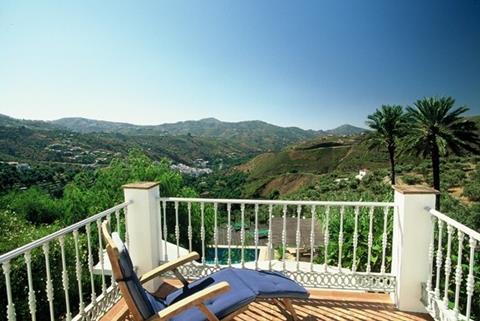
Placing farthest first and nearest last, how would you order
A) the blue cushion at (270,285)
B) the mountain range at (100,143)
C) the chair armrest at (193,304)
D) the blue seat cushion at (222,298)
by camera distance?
the mountain range at (100,143)
the blue cushion at (270,285)
the blue seat cushion at (222,298)
the chair armrest at (193,304)

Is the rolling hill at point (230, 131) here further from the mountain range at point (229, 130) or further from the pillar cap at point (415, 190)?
the pillar cap at point (415, 190)

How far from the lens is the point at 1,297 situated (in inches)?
348

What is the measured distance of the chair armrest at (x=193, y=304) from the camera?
163 centimetres

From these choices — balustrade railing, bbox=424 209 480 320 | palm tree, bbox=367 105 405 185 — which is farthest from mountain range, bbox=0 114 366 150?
balustrade railing, bbox=424 209 480 320

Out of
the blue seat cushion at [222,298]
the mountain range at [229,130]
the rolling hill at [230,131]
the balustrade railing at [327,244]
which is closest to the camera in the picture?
the blue seat cushion at [222,298]

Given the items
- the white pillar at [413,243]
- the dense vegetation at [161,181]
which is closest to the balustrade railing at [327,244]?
the dense vegetation at [161,181]

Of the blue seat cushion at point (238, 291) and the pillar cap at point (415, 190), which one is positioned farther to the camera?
the pillar cap at point (415, 190)

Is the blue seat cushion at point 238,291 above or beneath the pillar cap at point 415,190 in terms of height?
beneath

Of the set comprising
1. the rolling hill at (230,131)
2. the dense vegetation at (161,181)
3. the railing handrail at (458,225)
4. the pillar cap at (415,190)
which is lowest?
the dense vegetation at (161,181)

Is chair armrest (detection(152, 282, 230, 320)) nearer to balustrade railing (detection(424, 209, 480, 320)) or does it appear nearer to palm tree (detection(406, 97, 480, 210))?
balustrade railing (detection(424, 209, 480, 320))

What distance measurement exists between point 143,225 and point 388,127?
69.2ft

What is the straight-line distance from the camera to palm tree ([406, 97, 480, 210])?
51.7 feet

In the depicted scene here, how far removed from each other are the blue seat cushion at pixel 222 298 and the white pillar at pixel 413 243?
63.3 inches

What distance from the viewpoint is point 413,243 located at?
8.91ft
